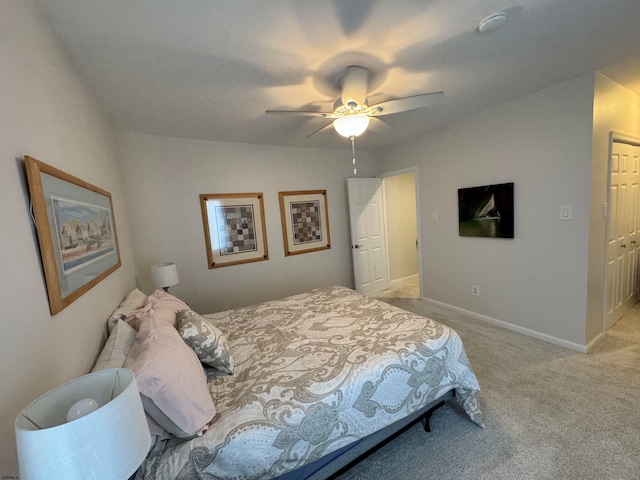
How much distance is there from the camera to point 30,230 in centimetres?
96

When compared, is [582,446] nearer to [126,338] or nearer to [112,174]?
[126,338]

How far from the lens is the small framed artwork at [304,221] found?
380 centimetres

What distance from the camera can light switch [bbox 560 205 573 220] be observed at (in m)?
2.40

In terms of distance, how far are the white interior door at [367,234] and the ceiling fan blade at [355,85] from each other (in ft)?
7.16

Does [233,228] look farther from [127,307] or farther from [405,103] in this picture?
[405,103]

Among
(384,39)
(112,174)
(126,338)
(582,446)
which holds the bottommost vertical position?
(582,446)

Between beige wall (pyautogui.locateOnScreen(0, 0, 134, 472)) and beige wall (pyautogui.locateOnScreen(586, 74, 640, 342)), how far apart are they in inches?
141

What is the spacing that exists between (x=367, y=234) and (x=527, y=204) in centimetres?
215

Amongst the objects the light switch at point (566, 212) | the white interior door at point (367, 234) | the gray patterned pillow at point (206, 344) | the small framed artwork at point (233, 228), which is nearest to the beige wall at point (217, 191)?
the small framed artwork at point (233, 228)

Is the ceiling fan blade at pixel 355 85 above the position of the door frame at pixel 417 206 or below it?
above

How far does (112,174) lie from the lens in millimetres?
2369

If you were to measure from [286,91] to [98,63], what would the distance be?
1194 millimetres

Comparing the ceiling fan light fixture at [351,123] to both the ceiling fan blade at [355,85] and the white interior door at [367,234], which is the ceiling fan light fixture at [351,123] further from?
the white interior door at [367,234]

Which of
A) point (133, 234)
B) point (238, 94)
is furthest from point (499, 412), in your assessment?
point (133, 234)
